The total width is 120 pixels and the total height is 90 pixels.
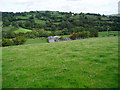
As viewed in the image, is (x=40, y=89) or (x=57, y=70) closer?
(x=40, y=89)

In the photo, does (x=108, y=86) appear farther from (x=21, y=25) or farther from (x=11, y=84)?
(x=21, y=25)

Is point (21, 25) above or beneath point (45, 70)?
above

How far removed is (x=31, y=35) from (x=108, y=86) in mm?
99410

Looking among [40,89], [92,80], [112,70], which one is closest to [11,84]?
[40,89]

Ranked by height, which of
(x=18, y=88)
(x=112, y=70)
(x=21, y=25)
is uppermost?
(x=21, y=25)

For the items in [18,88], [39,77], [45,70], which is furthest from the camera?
[45,70]

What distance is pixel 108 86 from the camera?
686cm

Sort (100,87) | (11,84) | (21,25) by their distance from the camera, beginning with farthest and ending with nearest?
(21,25) < (11,84) < (100,87)

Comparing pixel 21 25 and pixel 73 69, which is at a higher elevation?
pixel 21 25

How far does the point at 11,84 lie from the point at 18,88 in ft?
2.94

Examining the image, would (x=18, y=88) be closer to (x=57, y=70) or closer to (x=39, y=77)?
(x=39, y=77)

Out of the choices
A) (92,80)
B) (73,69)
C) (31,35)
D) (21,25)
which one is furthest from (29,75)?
(21,25)

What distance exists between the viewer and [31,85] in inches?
302

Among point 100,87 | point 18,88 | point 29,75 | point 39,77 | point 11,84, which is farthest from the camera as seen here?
point 29,75
